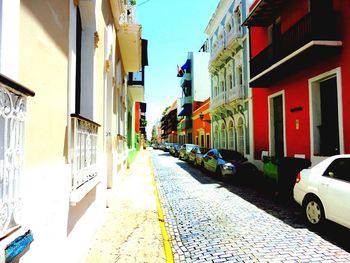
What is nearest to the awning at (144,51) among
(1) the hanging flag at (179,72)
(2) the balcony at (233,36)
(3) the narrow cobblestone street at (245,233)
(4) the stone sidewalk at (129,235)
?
(2) the balcony at (233,36)

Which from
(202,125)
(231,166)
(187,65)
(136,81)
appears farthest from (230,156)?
(187,65)

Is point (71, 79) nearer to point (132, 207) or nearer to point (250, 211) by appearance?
point (132, 207)

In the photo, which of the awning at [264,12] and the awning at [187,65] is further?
the awning at [187,65]

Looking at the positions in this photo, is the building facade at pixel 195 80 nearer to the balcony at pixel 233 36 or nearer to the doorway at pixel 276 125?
the balcony at pixel 233 36

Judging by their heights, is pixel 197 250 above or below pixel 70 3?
below

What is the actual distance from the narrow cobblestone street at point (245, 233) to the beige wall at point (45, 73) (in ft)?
8.62

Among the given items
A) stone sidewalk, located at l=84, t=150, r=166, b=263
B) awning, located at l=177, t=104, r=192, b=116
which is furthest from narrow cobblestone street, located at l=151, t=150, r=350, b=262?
awning, located at l=177, t=104, r=192, b=116

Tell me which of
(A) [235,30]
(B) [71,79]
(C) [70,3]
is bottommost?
(B) [71,79]

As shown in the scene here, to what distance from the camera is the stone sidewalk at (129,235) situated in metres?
4.22

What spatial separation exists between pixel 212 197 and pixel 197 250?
176 inches

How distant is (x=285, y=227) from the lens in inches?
228

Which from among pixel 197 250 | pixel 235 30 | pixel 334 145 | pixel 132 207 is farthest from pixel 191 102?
pixel 197 250

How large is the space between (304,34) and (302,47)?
0.61 metres

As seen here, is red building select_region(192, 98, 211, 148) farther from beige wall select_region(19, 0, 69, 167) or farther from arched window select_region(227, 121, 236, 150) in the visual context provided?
beige wall select_region(19, 0, 69, 167)
